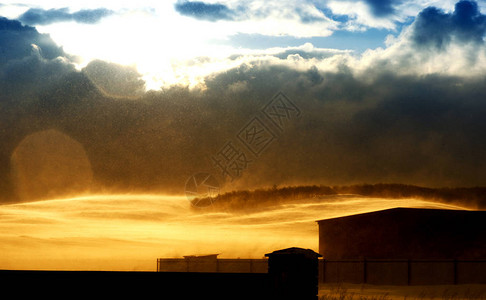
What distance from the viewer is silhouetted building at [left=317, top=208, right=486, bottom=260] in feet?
123

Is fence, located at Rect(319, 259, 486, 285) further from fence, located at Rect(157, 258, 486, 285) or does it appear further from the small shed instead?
the small shed

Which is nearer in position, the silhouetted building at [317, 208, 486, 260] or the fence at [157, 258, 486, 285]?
the fence at [157, 258, 486, 285]

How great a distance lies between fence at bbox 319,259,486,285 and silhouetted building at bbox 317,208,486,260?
1339 millimetres

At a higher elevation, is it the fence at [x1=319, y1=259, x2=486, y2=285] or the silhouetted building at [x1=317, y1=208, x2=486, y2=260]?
the silhouetted building at [x1=317, y1=208, x2=486, y2=260]

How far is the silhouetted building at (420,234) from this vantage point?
37.5m

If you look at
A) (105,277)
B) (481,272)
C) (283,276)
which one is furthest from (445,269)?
(105,277)

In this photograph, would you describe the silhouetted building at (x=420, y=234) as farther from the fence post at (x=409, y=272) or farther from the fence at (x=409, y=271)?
the fence post at (x=409, y=272)

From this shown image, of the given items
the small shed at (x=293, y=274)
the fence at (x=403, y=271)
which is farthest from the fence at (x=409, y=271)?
the small shed at (x=293, y=274)

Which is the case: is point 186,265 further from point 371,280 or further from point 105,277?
point 105,277

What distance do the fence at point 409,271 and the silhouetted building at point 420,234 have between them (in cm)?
134

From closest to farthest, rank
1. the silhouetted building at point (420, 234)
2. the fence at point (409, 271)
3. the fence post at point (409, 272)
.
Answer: the fence at point (409, 271) → the fence post at point (409, 272) → the silhouetted building at point (420, 234)

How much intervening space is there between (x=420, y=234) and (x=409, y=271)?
292 cm

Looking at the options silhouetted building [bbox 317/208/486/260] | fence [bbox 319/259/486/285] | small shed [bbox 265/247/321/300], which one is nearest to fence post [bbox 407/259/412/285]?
fence [bbox 319/259/486/285]

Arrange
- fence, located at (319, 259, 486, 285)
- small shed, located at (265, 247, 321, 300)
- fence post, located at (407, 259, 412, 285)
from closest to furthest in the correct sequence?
small shed, located at (265, 247, 321, 300) < fence, located at (319, 259, 486, 285) < fence post, located at (407, 259, 412, 285)
